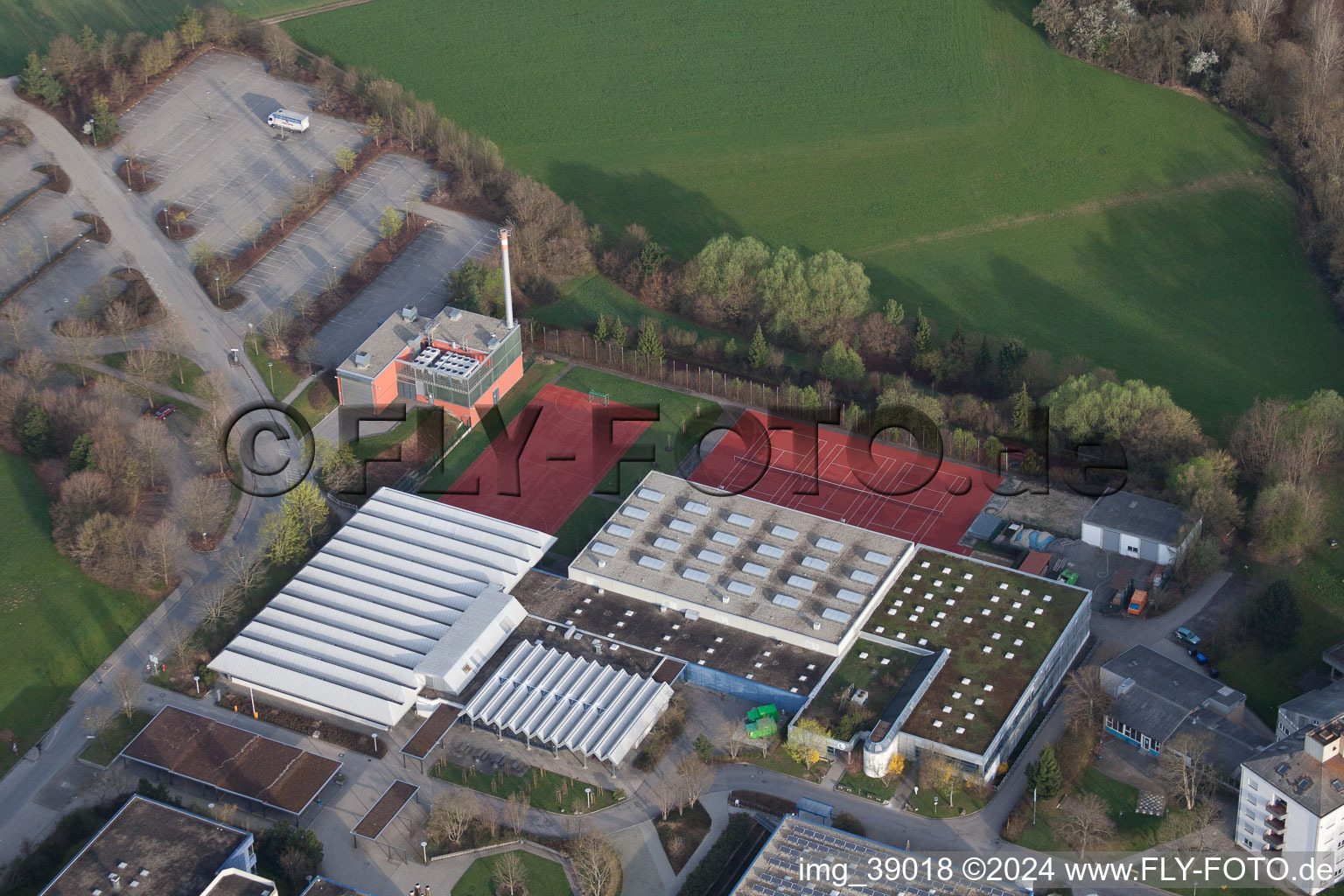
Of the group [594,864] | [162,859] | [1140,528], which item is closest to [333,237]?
[162,859]

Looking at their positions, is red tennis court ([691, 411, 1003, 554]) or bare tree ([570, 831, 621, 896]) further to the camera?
red tennis court ([691, 411, 1003, 554])

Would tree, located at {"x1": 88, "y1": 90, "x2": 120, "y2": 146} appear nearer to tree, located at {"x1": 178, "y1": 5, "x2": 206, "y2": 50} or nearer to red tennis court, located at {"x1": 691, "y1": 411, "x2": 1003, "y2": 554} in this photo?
tree, located at {"x1": 178, "y1": 5, "x2": 206, "y2": 50}

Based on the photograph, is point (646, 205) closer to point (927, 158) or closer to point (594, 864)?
point (927, 158)

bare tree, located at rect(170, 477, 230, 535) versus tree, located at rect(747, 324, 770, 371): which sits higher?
tree, located at rect(747, 324, 770, 371)

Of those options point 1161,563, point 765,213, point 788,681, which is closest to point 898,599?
point 788,681

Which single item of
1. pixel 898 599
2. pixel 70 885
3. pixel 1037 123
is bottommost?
pixel 70 885

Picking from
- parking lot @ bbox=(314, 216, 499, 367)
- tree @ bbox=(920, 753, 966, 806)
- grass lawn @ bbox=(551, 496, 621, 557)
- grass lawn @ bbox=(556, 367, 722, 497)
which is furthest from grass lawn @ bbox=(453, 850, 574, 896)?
parking lot @ bbox=(314, 216, 499, 367)

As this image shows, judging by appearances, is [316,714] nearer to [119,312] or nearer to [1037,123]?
[119,312]

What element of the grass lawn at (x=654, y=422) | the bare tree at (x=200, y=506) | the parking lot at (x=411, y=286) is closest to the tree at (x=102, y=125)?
the parking lot at (x=411, y=286)
